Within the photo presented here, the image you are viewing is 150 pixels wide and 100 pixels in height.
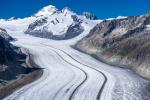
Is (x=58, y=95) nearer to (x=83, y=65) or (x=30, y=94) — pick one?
(x=30, y=94)

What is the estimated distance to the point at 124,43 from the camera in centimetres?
8850

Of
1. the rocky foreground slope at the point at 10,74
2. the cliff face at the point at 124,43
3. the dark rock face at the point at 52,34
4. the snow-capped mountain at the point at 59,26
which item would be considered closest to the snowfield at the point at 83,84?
the rocky foreground slope at the point at 10,74

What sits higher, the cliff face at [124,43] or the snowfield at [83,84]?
the cliff face at [124,43]

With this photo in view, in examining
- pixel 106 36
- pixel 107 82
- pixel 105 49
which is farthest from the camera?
pixel 106 36

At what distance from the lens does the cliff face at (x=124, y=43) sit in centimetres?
7206

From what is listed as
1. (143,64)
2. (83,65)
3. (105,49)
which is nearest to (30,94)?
(143,64)

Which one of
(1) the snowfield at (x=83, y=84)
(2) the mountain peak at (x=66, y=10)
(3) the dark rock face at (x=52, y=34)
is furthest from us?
(2) the mountain peak at (x=66, y=10)

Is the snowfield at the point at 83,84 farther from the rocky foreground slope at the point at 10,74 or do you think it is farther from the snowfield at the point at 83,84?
the rocky foreground slope at the point at 10,74

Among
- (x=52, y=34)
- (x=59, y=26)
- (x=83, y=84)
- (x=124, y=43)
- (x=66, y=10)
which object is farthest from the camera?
(x=66, y=10)

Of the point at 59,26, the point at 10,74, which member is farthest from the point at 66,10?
the point at 10,74

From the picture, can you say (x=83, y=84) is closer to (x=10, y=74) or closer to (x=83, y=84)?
(x=83, y=84)

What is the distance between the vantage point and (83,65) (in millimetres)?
76188

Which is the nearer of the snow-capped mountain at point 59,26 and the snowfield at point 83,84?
the snowfield at point 83,84

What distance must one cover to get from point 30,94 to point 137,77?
61.7ft
